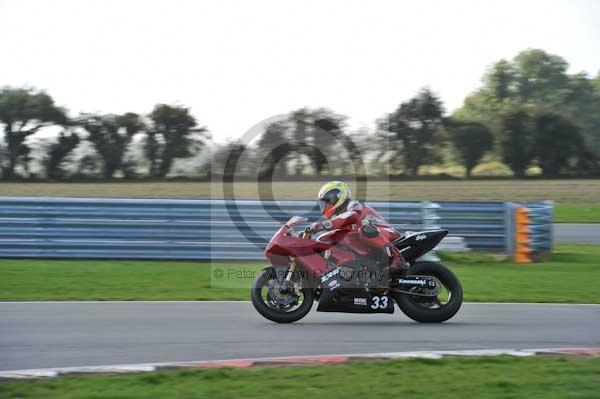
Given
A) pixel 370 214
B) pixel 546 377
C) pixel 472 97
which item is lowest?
pixel 546 377

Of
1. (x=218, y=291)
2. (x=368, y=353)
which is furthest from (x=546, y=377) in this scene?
(x=218, y=291)

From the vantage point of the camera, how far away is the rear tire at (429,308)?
8367 millimetres

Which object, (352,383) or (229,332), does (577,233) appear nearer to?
(229,332)

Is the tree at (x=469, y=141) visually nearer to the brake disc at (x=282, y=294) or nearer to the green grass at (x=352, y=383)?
the brake disc at (x=282, y=294)

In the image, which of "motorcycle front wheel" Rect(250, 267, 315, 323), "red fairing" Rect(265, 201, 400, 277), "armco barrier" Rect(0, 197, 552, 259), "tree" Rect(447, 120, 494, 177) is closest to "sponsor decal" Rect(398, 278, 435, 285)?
"red fairing" Rect(265, 201, 400, 277)

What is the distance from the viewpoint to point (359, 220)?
27.4 feet

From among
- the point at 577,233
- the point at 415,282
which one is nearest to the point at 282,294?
the point at 415,282

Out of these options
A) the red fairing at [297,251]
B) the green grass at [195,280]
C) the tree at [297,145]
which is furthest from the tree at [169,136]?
the red fairing at [297,251]

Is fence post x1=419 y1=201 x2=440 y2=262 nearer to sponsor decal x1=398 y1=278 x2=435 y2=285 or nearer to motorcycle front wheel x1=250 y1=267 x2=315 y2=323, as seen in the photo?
sponsor decal x1=398 y1=278 x2=435 y2=285

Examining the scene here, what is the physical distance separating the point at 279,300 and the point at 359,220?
123 centimetres

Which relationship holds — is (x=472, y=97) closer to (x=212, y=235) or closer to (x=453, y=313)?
(x=212, y=235)

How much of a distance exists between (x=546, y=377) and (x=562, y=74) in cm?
3611

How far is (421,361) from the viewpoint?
6.48 meters

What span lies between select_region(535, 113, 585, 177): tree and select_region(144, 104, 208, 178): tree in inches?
528
